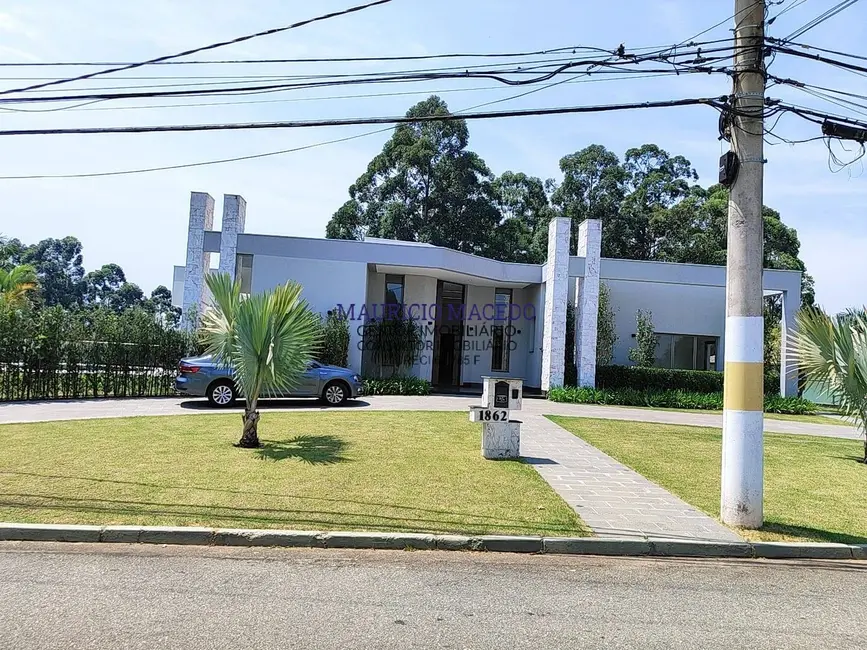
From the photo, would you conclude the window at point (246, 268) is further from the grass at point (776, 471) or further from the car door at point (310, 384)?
the grass at point (776, 471)

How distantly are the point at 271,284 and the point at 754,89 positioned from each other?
16.3m

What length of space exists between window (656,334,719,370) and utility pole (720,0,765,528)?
58.6 ft

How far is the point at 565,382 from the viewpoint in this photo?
851 inches

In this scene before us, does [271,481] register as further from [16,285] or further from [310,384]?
[16,285]

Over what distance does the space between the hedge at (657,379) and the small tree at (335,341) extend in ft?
26.6

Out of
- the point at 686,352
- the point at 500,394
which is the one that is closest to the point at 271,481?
the point at 500,394

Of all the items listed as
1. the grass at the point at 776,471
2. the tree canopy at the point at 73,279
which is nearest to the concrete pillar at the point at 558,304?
the grass at the point at 776,471

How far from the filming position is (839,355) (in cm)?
1129

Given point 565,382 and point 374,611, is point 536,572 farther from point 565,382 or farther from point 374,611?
point 565,382

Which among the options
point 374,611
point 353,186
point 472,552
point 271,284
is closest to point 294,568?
point 374,611

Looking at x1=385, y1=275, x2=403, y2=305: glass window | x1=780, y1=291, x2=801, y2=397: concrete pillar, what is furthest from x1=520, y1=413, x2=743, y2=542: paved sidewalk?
x1=780, y1=291, x2=801, y2=397: concrete pillar

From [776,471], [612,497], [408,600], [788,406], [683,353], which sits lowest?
[408,600]

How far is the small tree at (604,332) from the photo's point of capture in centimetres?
2252

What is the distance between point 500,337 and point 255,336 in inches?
656
